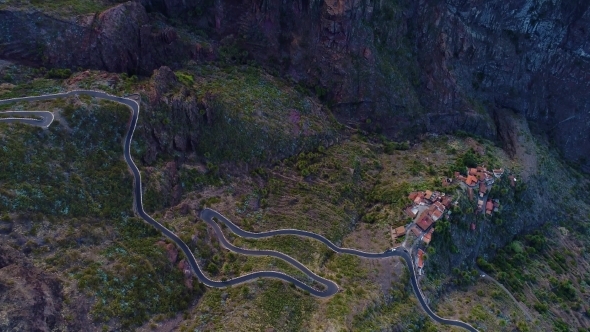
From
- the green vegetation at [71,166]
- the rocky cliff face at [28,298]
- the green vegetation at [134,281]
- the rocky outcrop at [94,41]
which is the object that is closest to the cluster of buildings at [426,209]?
the green vegetation at [134,281]

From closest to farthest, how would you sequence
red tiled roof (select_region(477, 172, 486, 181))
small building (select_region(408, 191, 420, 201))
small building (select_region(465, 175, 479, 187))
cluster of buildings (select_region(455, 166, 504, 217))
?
small building (select_region(408, 191, 420, 201)), cluster of buildings (select_region(455, 166, 504, 217)), small building (select_region(465, 175, 479, 187)), red tiled roof (select_region(477, 172, 486, 181))

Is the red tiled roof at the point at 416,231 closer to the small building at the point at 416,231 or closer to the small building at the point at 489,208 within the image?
the small building at the point at 416,231

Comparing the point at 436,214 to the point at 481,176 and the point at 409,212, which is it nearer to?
the point at 409,212

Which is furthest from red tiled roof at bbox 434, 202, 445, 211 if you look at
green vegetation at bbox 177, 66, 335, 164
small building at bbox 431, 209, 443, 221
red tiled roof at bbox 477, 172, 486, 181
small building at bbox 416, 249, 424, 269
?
green vegetation at bbox 177, 66, 335, 164

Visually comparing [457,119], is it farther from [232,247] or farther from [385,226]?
[232,247]

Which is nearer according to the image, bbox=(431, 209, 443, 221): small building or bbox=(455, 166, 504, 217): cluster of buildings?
bbox=(431, 209, 443, 221): small building

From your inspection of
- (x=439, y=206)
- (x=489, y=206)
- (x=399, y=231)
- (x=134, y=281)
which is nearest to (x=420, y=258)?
(x=399, y=231)

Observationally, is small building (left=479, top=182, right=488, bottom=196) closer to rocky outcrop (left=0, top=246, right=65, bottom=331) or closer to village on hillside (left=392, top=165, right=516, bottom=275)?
village on hillside (left=392, top=165, right=516, bottom=275)

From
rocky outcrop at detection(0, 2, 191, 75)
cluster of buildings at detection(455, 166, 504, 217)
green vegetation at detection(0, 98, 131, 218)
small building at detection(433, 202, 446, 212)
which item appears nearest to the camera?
green vegetation at detection(0, 98, 131, 218)
